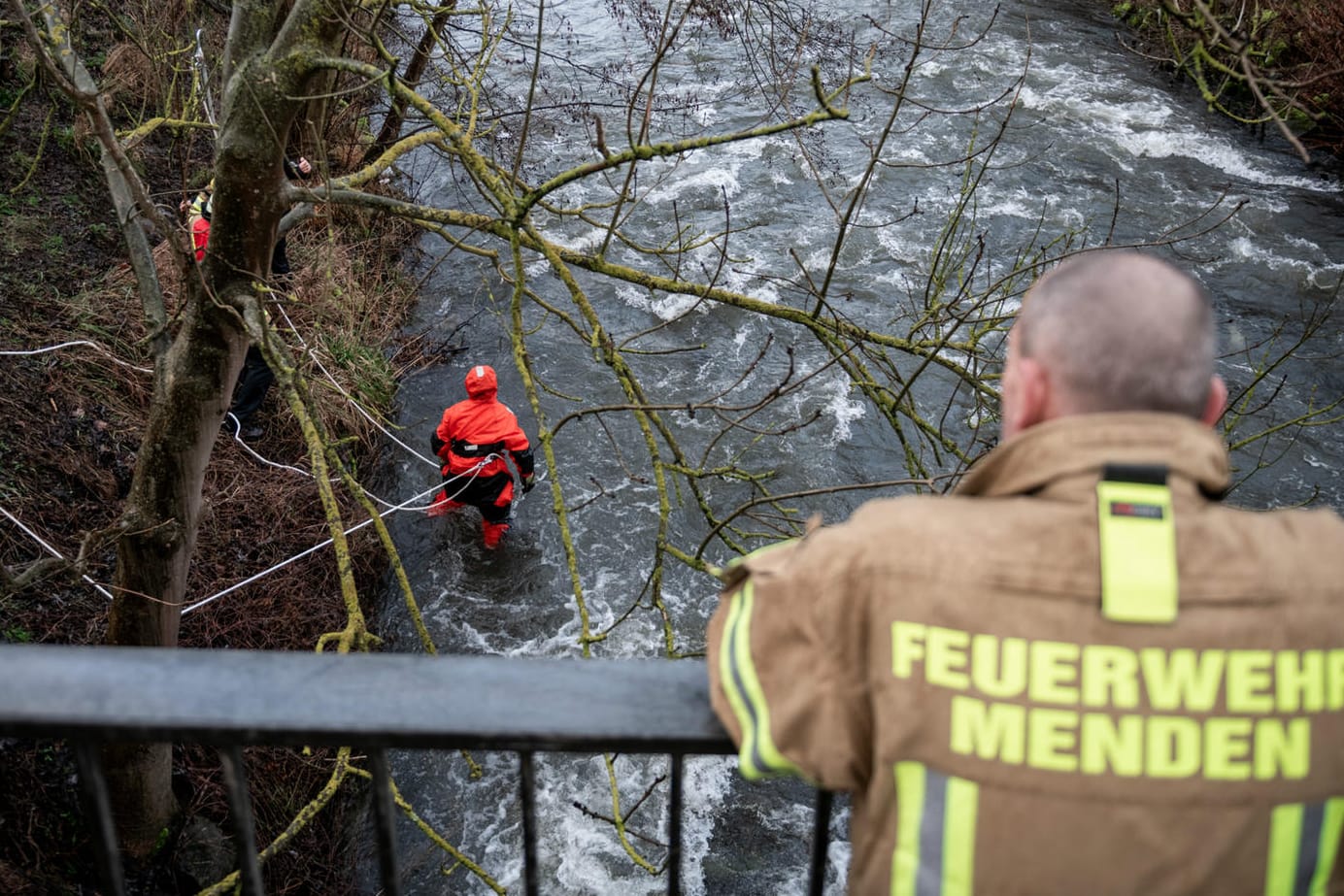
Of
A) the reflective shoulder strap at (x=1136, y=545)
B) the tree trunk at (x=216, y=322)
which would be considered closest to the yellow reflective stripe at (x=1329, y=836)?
the reflective shoulder strap at (x=1136, y=545)

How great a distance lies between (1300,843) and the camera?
107cm

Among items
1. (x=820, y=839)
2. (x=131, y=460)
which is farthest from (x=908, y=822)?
(x=131, y=460)

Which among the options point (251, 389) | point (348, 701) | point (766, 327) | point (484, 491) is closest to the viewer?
point (348, 701)

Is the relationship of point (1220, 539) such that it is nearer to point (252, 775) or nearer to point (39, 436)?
point (252, 775)

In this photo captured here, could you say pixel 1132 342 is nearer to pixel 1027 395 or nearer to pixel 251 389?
pixel 1027 395

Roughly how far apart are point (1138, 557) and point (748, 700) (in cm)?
44

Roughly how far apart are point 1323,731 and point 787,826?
5.58m

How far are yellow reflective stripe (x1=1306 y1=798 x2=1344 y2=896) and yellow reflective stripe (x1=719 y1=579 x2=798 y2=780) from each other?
1.74 feet

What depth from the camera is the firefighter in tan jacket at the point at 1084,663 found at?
1.07 meters

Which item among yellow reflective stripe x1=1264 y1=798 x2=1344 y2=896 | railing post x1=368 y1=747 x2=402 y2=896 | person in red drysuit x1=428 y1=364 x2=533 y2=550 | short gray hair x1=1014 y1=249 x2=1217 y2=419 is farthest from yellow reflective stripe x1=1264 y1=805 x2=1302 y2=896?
person in red drysuit x1=428 y1=364 x2=533 y2=550

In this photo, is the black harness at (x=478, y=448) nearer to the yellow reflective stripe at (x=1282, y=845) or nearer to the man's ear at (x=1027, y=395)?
the man's ear at (x=1027, y=395)

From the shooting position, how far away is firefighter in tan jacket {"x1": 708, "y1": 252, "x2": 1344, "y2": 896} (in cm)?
107

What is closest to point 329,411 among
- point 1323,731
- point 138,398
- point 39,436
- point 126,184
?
point 138,398

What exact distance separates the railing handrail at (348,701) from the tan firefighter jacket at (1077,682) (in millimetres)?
93
